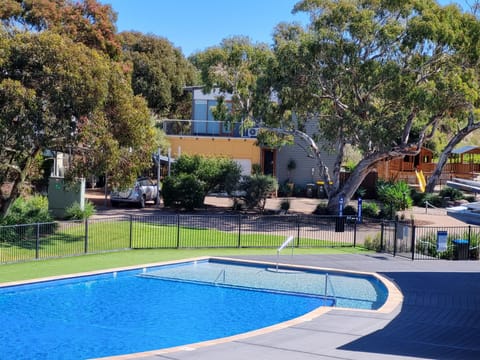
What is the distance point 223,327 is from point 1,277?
6.92 meters

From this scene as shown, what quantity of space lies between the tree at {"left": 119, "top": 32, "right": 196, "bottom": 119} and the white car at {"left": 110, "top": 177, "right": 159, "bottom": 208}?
20739mm

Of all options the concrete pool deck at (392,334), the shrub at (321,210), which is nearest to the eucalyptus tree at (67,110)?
the concrete pool deck at (392,334)

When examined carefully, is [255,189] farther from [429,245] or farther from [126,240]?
[429,245]

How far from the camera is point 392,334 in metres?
12.0

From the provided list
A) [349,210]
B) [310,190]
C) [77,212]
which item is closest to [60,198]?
[77,212]

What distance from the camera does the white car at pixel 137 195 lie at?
33.1 metres

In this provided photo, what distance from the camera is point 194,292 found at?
56.6 ft

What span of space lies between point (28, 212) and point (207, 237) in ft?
24.0

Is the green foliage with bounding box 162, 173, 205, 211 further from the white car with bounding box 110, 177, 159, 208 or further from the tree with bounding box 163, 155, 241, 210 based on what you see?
the white car with bounding box 110, 177, 159, 208

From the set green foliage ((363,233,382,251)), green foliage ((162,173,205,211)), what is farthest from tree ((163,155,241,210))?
green foliage ((363,233,382,251))

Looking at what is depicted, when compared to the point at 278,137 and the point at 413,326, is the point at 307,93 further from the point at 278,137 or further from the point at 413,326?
the point at 413,326

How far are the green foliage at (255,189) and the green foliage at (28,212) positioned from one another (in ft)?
34.6

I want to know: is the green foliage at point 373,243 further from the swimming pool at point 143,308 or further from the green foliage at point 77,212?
the green foliage at point 77,212

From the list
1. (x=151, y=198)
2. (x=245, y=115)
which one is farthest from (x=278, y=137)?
(x=151, y=198)
